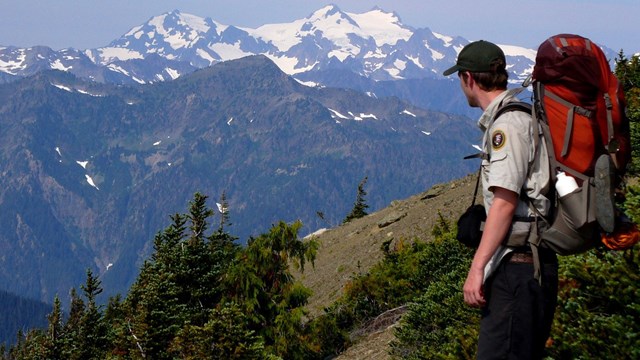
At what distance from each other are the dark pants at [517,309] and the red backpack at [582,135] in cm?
32

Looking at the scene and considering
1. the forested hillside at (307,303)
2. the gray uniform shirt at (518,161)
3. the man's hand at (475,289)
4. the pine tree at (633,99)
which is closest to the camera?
the gray uniform shirt at (518,161)

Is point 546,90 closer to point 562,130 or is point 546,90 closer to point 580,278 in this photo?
point 562,130

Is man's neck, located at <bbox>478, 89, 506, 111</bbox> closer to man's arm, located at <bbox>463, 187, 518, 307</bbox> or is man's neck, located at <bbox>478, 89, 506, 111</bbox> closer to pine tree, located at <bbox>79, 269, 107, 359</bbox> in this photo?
man's arm, located at <bbox>463, 187, 518, 307</bbox>

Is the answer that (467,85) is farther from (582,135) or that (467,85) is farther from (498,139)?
(582,135)

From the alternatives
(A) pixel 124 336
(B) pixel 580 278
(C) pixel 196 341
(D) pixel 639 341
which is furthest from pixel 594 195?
(A) pixel 124 336

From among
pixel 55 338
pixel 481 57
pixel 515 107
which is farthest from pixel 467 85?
pixel 55 338

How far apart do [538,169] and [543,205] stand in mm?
275

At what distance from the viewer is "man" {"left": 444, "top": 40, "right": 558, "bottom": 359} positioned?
15.6 feet

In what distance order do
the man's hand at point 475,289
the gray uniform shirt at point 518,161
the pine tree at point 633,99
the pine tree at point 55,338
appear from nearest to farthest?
the gray uniform shirt at point 518,161, the man's hand at point 475,289, the pine tree at point 633,99, the pine tree at point 55,338

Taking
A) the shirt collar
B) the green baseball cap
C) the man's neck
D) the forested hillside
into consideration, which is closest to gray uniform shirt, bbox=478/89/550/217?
the shirt collar

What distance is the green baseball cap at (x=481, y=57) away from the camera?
5082 mm

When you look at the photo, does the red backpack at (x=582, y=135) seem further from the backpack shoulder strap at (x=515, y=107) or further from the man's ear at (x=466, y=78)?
the man's ear at (x=466, y=78)

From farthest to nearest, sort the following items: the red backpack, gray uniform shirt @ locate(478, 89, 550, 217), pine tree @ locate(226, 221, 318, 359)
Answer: pine tree @ locate(226, 221, 318, 359) → gray uniform shirt @ locate(478, 89, 550, 217) → the red backpack

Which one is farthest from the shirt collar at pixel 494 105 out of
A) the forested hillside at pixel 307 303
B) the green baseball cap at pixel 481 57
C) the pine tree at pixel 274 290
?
the pine tree at pixel 274 290
